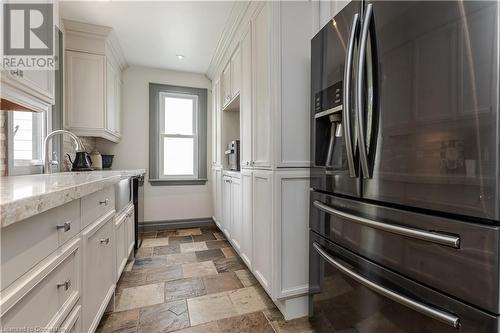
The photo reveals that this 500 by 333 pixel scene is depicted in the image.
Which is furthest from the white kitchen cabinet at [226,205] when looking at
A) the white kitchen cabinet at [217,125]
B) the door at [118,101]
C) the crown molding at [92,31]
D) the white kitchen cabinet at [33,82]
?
the crown molding at [92,31]

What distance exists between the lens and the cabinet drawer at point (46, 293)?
0.60m

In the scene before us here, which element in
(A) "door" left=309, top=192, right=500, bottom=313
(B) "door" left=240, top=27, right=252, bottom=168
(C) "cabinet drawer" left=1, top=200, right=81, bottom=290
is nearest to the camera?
(C) "cabinet drawer" left=1, top=200, right=81, bottom=290

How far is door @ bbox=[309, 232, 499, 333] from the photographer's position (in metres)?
0.75

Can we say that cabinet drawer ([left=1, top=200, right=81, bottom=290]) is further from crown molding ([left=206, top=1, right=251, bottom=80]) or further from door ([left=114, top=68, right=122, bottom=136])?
door ([left=114, top=68, right=122, bottom=136])

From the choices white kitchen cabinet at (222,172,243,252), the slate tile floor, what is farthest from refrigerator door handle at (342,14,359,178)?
white kitchen cabinet at (222,172,243,252)

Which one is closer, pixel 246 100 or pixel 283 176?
pixel 283 176

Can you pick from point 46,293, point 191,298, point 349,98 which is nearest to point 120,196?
point 191,298

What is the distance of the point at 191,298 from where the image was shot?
72.8 inches

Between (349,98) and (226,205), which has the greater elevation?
(349,98)

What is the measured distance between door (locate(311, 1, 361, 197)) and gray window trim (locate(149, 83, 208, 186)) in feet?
8.73

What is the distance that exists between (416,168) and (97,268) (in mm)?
1546

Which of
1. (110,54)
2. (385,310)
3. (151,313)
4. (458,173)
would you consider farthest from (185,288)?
(110,54)

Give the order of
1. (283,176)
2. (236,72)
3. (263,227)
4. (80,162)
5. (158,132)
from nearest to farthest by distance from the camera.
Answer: (283,176) < (263,227) < (80,162) < (236,72) < (158,132)

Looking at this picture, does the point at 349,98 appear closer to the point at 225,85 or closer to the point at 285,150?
the point at 285,150
